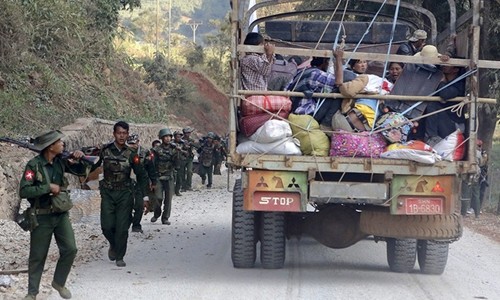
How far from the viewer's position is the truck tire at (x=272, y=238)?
996 centimetres

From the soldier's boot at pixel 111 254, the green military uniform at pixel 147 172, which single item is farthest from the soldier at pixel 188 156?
the soldier's boot at pixel 111 254

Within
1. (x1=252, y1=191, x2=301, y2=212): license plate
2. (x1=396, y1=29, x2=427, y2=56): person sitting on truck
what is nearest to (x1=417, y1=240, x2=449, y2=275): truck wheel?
(x1=252, y1=191, x2=301, y2=212): license plate

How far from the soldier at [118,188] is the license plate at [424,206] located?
3316 millimetres

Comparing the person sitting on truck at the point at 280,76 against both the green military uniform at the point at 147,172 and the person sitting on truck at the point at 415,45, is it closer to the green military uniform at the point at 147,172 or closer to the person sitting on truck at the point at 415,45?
the person sitting on truck at the point at 415,45

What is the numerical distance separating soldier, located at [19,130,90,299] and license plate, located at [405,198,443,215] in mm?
3338

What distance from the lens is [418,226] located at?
369 inches

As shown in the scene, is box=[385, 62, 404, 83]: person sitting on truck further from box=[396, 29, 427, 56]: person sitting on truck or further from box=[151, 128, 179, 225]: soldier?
box=[151, 128, 179, 225]: soldier

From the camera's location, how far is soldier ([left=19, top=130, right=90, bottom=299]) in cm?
785

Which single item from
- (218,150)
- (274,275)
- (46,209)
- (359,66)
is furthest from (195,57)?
(46,209)

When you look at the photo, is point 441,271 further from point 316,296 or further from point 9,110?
point 9,110

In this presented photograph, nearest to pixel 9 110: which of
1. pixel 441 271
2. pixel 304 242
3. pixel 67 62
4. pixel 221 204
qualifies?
pixel 221 204

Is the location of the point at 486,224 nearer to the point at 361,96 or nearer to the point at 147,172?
the point at 147,172

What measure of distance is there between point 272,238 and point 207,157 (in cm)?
1528

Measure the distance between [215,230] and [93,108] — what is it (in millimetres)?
11344
